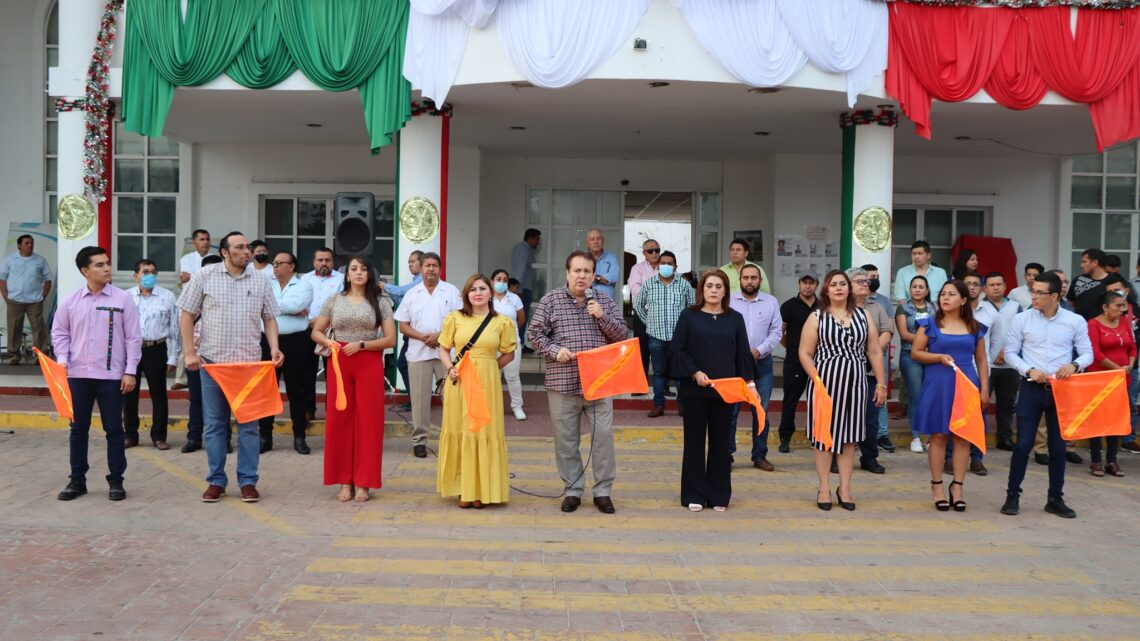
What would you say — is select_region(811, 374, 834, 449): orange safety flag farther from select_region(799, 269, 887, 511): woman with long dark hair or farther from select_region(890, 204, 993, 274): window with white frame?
select_region(890, 204, 993, 274): window with white frame

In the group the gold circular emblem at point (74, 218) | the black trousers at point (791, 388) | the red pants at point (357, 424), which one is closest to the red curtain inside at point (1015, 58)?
the black trousers at point (791, 388)

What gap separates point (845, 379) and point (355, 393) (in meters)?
3.64

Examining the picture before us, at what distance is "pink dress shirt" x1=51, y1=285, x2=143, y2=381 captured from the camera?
25.2 feet

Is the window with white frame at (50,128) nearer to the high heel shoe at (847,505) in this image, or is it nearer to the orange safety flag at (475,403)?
the orange safety flag at (475,403)

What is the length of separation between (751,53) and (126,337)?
6.80 metres

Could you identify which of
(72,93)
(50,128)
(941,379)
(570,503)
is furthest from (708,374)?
(50,128)

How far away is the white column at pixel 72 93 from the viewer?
12242 mm

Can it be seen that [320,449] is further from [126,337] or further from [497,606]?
[497,606]

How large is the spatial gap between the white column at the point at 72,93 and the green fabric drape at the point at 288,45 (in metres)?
0.55

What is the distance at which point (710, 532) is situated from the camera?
7.16 metres

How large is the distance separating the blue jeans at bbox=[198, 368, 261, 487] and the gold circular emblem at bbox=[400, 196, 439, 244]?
4872mm

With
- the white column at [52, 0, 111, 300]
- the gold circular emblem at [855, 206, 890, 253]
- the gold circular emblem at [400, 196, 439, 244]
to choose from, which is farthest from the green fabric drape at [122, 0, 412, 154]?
the gold circular emblem at [855, 206, 890, 253]

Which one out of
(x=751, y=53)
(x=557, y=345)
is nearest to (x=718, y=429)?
(x=557, y=345)

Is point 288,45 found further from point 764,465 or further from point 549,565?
point 549,565
